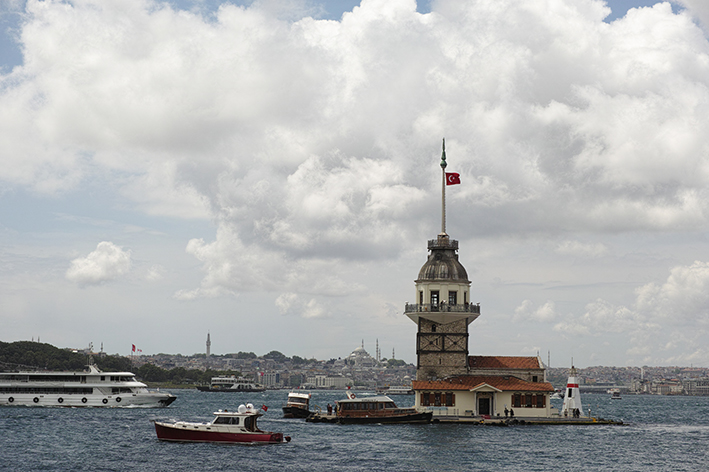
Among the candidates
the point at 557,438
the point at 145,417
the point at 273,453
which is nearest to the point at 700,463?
the point at 557,438

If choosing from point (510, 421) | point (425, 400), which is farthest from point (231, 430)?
point (510, 421)

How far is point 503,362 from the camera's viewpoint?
3398 inches

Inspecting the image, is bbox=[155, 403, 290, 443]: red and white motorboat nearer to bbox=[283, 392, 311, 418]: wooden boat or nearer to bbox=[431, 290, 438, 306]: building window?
bbox=[431, 290, 438, 306]: building window

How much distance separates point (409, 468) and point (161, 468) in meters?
15.2

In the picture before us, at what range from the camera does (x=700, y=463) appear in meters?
58.7

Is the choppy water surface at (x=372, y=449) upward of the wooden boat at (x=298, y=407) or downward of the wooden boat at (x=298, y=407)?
downward

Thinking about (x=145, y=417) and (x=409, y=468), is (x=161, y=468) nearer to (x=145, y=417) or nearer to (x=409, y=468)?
(x=409, y=468)

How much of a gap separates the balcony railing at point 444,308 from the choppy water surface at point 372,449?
505 inches

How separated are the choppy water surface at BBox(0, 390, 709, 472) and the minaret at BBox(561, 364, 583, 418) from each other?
88.9 inches

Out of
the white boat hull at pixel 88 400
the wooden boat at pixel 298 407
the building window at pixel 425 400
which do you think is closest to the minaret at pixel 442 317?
the building window at pixel 425 400

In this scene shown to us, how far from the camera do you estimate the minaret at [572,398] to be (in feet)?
271

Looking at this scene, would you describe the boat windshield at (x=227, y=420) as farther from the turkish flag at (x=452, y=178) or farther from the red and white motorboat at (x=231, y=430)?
the turkish flag at (x=452, y=178)

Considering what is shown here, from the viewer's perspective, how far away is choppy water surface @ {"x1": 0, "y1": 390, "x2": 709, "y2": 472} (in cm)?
5453

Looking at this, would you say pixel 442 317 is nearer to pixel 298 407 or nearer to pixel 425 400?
pixel 425 400
